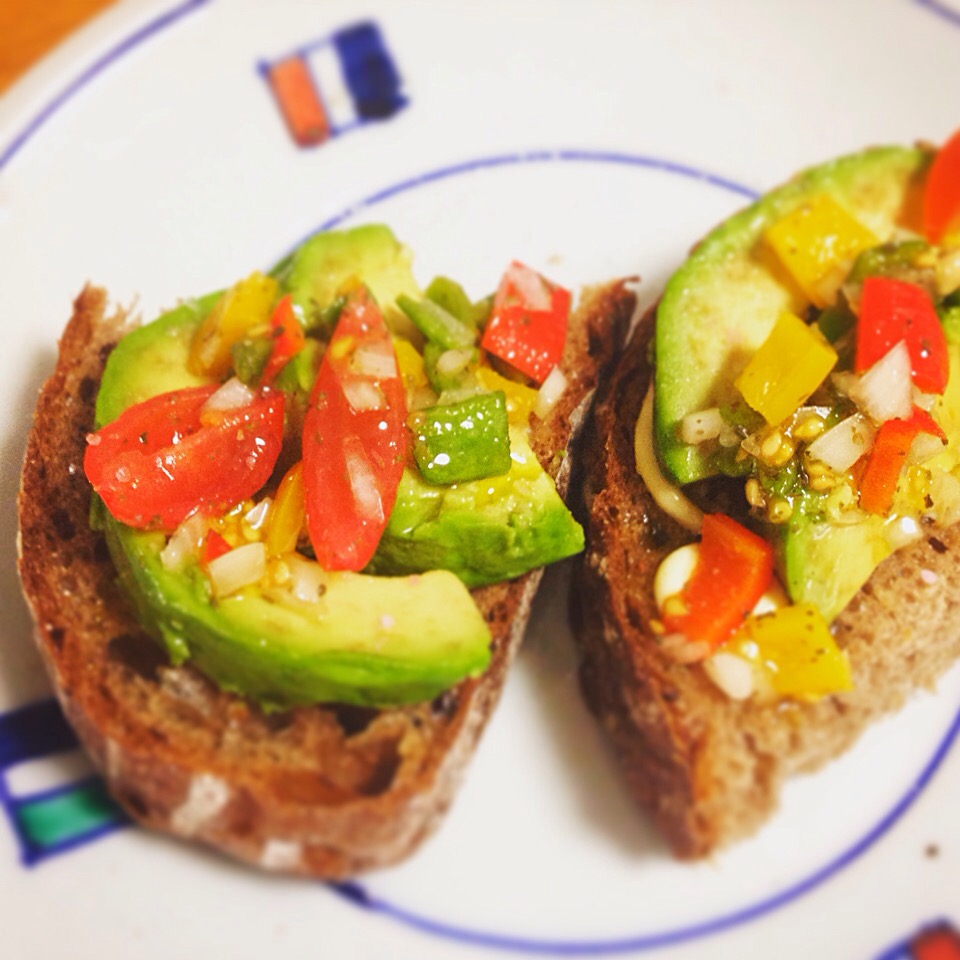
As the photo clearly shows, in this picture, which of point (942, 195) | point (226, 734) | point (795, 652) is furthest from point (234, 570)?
point (942, 195)

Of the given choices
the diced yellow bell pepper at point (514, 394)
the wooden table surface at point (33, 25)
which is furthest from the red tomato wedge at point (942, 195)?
the wooden table surface at point (33, 25)

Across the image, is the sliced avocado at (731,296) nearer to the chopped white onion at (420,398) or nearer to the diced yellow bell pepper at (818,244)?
the diced yellow bell pepper at (818,244)

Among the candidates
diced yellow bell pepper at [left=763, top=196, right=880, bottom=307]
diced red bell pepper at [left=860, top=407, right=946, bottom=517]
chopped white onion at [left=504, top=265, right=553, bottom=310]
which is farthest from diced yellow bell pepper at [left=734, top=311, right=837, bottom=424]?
chopped white onion at [left=504, top=265, right=553, bottom=310]

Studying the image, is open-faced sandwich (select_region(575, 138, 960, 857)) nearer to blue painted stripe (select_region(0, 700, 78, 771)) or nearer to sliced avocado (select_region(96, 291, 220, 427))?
sliced avocado (select_region(96, 291, 220, 427))

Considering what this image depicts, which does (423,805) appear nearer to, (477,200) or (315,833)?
(315,833)

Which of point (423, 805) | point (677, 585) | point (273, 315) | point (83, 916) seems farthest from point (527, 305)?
point (83, 916)
